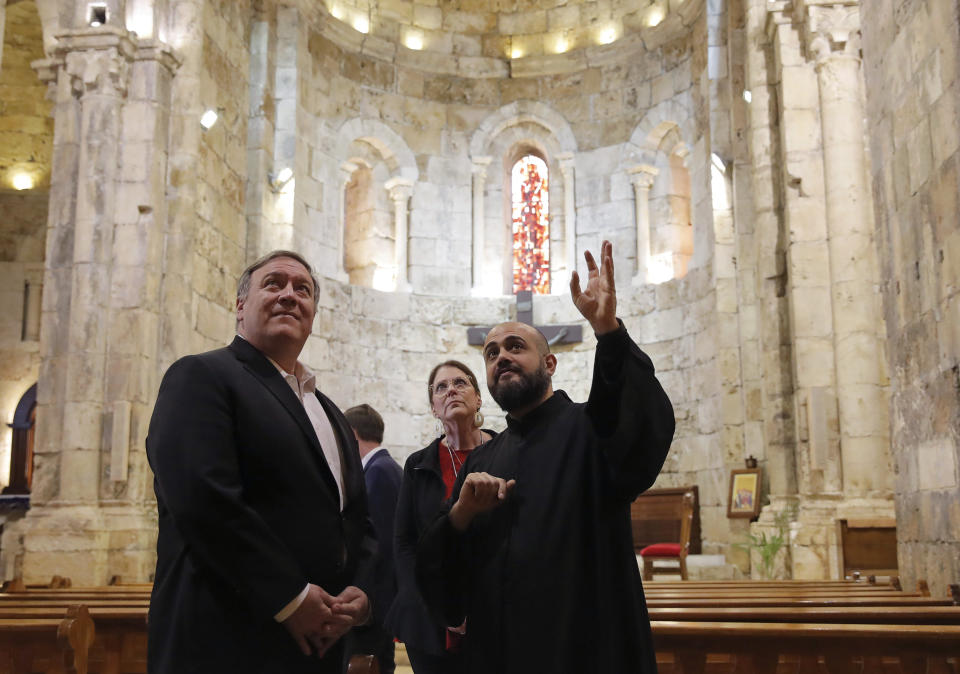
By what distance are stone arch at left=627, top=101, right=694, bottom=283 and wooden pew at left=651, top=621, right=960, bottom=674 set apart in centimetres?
1051

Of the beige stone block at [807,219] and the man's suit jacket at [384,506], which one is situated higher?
the beige stone block at [807,219]

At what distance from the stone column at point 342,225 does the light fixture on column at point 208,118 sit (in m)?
3.16

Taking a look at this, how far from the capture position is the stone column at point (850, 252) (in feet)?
26.5

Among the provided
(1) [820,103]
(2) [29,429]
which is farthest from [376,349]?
(1) [820,103]

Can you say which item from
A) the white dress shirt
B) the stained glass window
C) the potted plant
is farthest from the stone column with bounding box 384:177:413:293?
the white dress shirt

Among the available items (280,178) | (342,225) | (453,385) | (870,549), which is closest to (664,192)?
(342,225)

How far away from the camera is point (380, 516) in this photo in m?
3.89

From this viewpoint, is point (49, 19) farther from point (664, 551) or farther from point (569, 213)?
point (664, 551)

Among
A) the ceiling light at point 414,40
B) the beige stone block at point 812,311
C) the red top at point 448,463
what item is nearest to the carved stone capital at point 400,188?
the ceiling light at point 414,40

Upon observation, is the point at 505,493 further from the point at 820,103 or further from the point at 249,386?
the point at 820,103

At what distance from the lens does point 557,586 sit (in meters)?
2.21

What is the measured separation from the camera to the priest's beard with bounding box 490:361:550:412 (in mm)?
2541

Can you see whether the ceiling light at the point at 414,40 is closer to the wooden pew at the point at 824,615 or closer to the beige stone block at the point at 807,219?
the beige stone block at the point at 807,219

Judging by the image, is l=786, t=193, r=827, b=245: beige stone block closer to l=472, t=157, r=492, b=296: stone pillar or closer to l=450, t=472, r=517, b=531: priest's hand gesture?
l=472, t=157, r=492, b=296: stone pillar
